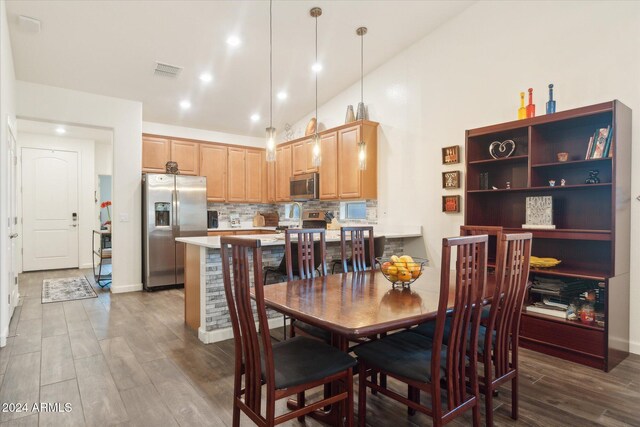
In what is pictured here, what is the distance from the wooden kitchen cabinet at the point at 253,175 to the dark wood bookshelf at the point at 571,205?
414cm

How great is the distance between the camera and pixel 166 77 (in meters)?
4.77

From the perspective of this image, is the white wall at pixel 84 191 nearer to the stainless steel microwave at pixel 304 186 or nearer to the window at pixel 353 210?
the stainless steel microwave at pixel 304 186

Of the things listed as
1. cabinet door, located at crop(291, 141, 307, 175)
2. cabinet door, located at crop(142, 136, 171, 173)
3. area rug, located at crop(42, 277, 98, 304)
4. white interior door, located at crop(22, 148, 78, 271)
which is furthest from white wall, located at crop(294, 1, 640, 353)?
white interior door, located at crop(22, 148, 78, 271)

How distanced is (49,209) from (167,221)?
3.35 meters

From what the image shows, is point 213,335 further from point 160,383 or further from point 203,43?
point 203,43

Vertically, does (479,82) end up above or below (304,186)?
above

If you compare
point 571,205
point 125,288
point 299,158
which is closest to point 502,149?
point 571,205

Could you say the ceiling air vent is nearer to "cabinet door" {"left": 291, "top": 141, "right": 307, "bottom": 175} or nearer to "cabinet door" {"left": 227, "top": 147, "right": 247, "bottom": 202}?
"cabinet door" {"left": 227, "top": 147, "right": 247, "bottom": 202}

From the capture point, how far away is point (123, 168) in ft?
17.0

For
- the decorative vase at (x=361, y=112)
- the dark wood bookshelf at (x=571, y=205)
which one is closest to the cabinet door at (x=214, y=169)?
the decorative vase at (x=361, y=112)

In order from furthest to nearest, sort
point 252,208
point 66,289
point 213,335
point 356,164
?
1. point 252,208
2. point 66,289
3. point 356,164
4. point 213,335

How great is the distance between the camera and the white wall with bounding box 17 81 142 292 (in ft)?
16.0

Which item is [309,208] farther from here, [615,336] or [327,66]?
[615,336]

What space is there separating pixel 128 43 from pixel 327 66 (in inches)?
95.3
